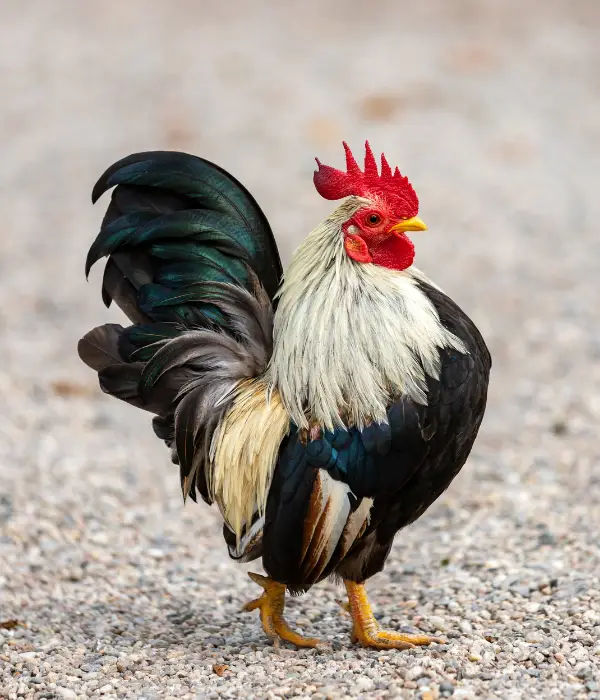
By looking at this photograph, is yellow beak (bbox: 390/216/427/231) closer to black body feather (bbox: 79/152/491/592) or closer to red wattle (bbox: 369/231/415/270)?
red wattle (bbox: 369/231/415/270)

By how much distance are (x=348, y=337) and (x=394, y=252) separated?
0.43m

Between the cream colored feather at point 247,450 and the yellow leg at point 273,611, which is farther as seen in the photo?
the yellow leg at point 273,611

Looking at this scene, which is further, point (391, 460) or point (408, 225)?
point (408, 225)

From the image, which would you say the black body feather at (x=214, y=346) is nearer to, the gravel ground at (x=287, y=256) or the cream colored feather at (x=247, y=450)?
the cream colored feather at (x=247, y=450)

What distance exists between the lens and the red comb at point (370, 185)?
14.1 ft

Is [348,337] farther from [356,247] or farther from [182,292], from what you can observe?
[182,292]

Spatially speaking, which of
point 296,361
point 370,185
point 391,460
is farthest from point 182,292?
point 391,460

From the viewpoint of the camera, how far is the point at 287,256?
10359mm

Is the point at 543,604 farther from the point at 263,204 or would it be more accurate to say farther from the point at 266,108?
the point at 266,108

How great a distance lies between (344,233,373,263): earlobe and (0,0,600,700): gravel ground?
1706 mm

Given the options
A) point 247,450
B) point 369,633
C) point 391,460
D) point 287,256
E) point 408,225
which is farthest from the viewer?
point 287,256

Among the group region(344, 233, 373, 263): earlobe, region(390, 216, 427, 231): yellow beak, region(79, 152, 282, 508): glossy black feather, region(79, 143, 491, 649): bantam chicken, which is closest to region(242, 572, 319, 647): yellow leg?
region(79, 143, 491, 649): bantam chicken

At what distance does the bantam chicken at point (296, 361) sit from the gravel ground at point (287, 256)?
60cm

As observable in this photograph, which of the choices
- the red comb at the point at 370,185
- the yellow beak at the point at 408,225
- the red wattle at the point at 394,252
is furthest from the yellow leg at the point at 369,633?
the red comb at the point at 370,185
